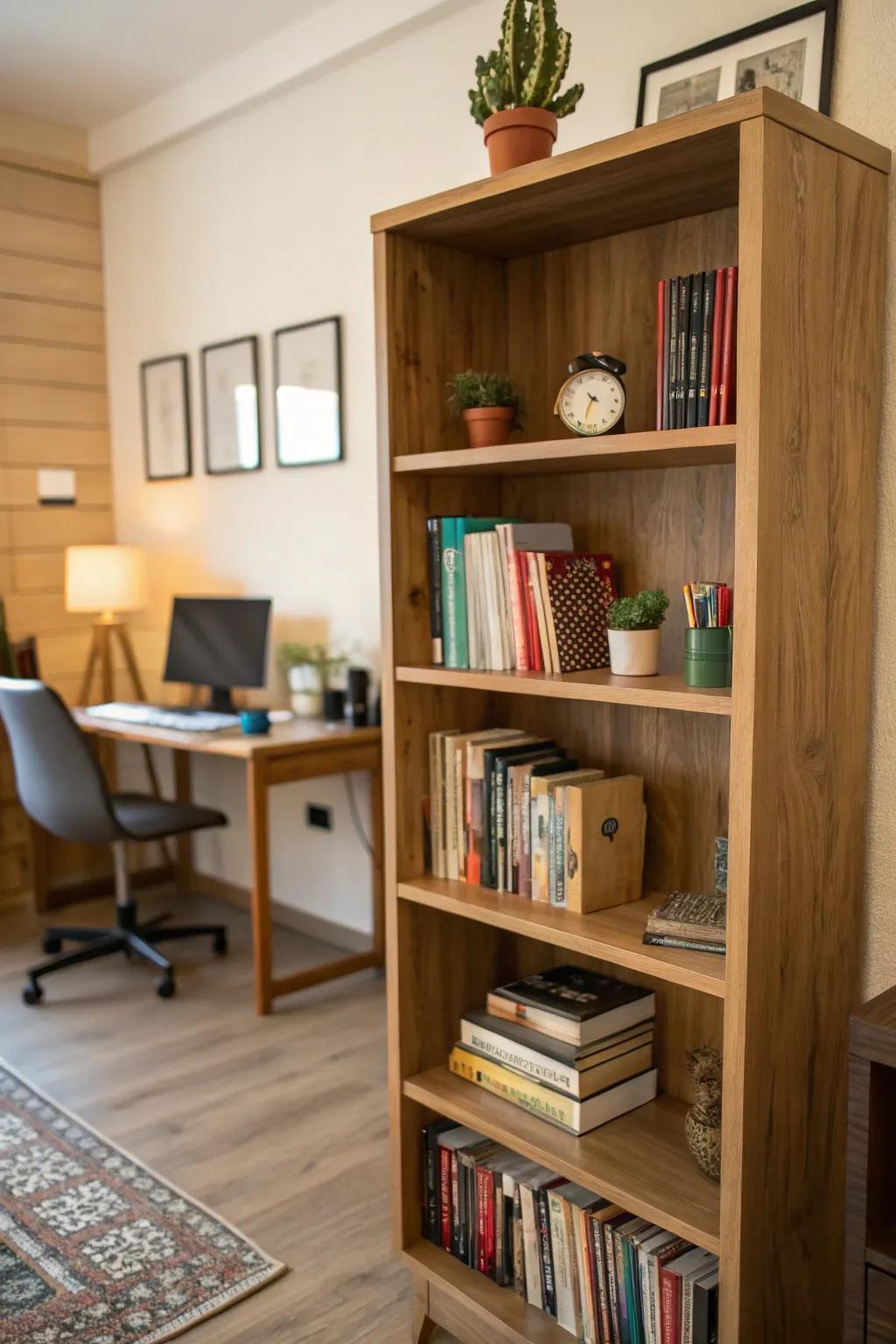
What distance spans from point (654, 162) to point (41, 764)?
247cm

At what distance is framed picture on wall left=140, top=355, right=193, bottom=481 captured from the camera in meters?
4.11

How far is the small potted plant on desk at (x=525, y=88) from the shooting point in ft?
5.62

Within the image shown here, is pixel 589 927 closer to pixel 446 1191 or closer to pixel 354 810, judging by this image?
pixel 446 1191

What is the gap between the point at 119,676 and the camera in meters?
4.51

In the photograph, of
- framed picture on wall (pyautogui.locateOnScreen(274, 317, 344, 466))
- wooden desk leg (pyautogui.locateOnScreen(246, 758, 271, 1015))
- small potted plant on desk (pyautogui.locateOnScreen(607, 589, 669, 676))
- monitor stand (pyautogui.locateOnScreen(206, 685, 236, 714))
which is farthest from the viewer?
monitor stand (pyautogui.locateOnScreen(206, 685, 236, 714))

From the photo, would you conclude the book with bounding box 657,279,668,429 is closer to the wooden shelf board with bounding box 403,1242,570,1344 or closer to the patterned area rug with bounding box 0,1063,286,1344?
the wooden shelf board with bounding box 403,1242,570,1344

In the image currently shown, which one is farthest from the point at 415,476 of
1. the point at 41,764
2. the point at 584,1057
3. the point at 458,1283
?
the point at 41,764

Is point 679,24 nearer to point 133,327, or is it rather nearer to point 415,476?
point 415,476

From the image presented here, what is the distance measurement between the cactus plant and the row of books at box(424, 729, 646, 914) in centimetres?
101

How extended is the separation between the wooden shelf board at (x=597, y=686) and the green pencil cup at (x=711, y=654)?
20 millimetres

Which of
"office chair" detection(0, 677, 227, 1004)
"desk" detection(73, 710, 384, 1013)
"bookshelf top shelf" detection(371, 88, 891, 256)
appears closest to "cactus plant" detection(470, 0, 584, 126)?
"bookshelf top shelf" detection(371, 88, 891, 256)

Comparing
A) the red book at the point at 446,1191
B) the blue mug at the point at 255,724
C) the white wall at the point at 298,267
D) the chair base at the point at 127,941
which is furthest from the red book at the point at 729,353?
the chair base at the point at 127,941

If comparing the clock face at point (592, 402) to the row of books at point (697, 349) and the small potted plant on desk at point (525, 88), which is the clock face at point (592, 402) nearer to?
the row of books at point (697, 349)

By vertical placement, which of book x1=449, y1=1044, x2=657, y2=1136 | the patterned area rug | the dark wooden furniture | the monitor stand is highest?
the monitor stand
